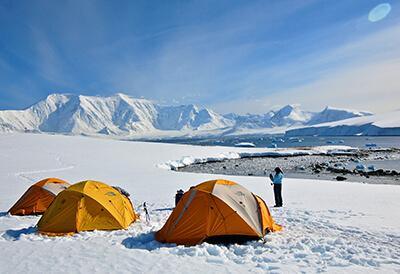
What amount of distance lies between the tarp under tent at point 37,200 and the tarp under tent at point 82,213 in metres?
3.15

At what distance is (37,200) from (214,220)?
27.8 ft

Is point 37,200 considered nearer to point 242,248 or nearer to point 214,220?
point 214,220

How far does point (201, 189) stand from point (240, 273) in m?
3.37

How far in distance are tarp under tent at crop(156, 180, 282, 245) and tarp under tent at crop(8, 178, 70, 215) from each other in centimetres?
664

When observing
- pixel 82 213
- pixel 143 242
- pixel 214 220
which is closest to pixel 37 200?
pixel 82 213

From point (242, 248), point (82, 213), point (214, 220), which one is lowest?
point (242, 248)

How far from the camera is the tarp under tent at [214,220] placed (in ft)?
29.7

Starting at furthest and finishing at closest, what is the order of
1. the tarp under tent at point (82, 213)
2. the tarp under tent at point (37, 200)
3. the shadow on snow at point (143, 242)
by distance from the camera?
the tarp under tent at point (37, 200) < the tarp under tent at point (82, 213) < the shadow on snow at point (143, 242)

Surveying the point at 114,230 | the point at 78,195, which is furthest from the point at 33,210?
the point at 114,230

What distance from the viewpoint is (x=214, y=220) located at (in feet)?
30.1

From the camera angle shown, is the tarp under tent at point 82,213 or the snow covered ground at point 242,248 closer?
the snow covered ground at point 242,248

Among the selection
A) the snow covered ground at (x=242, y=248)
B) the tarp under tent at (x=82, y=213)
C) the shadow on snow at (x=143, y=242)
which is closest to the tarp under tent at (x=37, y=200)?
the snow covered ground at (x=242, y=248)

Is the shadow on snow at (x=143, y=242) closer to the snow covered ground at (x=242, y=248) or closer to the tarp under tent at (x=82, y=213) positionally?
the snow covered ground at (x=242, y=248)

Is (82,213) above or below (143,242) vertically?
above
